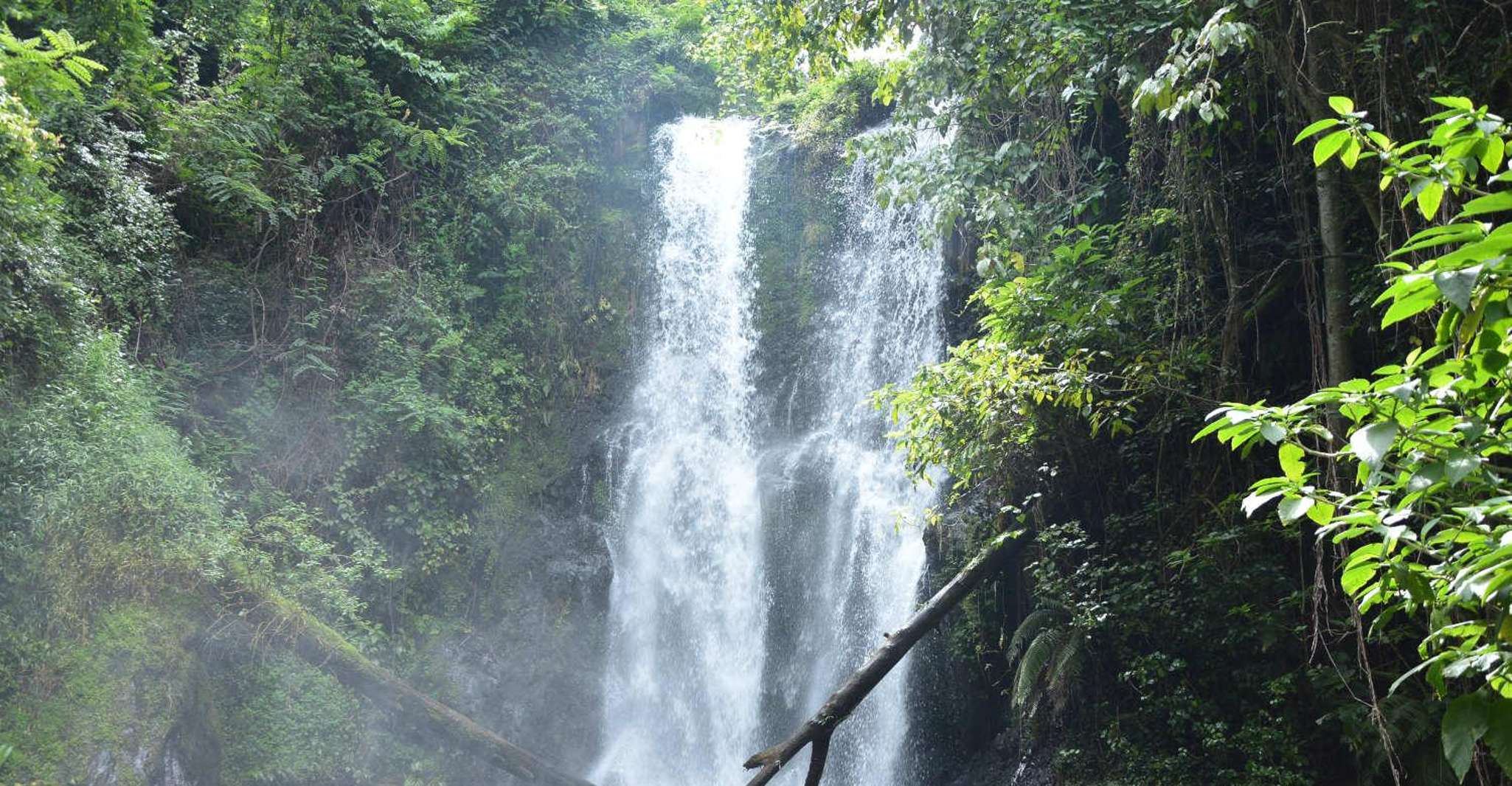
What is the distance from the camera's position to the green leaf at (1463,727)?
69.7 inches

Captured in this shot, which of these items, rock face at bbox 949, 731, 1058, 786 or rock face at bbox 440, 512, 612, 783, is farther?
rock face at bbox 440, 512, 612, 783

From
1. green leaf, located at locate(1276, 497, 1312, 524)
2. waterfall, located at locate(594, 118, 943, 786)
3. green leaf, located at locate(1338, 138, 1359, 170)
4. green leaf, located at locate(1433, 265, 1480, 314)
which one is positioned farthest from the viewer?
waterfall, located at locate(594, 118, 943, 786)

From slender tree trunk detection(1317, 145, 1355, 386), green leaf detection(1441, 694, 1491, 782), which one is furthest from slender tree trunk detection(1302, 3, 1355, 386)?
green leaf detection(1441, 694, 1491, 782)

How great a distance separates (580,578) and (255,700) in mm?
4251

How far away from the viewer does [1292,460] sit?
7.18 ft

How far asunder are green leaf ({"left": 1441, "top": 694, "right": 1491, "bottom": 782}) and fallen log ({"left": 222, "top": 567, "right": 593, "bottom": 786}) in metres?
8.43

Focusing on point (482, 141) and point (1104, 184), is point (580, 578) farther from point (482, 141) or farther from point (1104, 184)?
point (1104, 184)

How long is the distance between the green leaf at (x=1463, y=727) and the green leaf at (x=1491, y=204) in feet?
3.15

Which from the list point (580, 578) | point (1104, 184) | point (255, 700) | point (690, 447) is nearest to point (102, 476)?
point (255, 700)

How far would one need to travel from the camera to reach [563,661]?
11945mm

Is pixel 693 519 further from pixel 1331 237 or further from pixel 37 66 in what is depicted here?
pixel 1331 237

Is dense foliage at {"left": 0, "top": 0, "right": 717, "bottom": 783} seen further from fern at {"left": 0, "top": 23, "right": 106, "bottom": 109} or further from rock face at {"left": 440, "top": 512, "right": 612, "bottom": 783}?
rock face at {"left": 440, "top": 512, "right": 612, "bottom": 783}

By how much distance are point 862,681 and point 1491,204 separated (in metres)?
4.94

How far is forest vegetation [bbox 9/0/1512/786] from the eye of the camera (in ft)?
11.6
